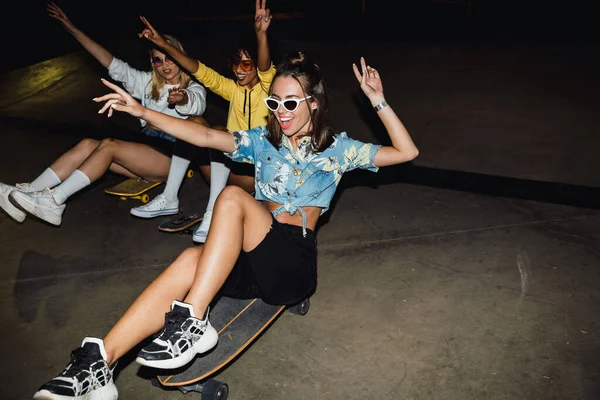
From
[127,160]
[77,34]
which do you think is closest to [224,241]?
[127,160]

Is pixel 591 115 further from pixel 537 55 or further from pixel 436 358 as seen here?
pixel 436 358

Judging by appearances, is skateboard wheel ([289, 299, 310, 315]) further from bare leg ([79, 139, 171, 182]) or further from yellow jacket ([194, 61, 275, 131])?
bare leg ([79, 139, 171, 182])

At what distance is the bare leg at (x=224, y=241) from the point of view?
2.75m

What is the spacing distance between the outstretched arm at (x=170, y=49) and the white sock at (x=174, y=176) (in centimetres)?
86

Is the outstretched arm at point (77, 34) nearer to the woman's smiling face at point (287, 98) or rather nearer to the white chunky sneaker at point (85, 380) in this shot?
the woman's smiling face at point (287, 98)

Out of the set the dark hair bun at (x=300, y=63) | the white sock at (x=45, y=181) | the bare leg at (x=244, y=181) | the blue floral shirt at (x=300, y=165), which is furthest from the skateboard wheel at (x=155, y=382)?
the white sock at (x=45, y=181)

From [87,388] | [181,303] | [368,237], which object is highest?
[181,303]

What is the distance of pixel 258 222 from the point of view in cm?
296

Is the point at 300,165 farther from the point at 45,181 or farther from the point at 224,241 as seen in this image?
the point at 45,181

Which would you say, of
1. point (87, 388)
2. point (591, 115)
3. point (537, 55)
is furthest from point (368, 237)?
point (537, 55)

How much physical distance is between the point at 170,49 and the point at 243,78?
560 mm

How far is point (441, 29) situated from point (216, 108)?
175 inches

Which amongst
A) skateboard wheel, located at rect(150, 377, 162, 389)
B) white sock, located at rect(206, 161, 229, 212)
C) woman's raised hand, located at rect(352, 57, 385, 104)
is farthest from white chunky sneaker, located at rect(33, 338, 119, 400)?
white sock, located at rect(206, 161, 229, 212)

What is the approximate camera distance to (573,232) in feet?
13.9
